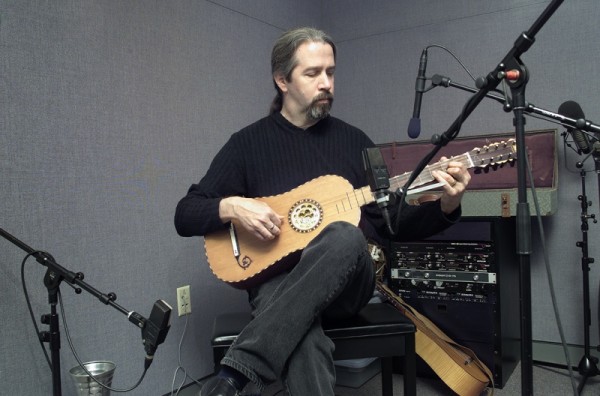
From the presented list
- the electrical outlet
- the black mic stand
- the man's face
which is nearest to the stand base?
the black mic stand

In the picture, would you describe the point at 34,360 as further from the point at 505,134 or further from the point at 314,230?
the point at 505,134

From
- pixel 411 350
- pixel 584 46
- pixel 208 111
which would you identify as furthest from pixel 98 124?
pixel 584 46

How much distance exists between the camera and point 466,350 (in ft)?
6.75

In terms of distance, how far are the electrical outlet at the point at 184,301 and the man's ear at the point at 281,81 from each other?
914 millimetres

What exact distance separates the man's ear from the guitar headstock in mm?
763

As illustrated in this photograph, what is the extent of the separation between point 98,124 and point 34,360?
2.66ft

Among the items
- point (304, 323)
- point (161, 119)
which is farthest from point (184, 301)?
point (304, 323)

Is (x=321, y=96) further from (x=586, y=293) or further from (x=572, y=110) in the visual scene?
(x=586, y=293)

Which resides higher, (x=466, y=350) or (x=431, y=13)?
(x=431, y=13)

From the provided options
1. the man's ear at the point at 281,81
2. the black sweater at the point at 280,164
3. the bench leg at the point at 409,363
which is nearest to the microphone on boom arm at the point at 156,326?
the black sweater at the point at 280,164

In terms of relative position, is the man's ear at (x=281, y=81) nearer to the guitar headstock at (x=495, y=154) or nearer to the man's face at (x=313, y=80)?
the man's face at (x=313, y=80)

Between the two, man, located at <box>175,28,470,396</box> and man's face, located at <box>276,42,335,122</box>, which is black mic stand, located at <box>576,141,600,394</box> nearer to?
man, located at <box>175,28,470,396</box>

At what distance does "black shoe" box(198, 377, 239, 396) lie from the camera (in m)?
1.19

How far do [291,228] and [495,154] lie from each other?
629mm
